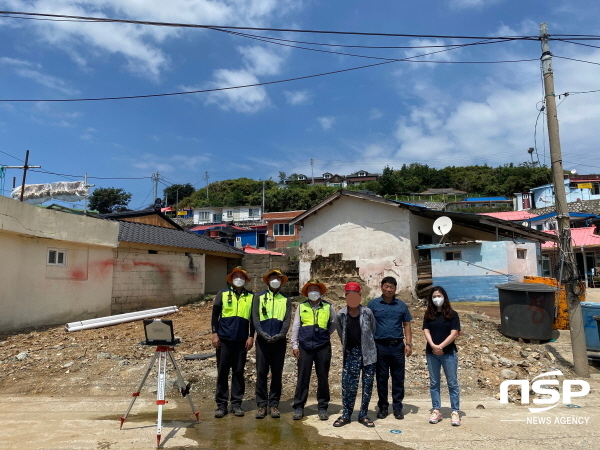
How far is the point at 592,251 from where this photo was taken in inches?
1053

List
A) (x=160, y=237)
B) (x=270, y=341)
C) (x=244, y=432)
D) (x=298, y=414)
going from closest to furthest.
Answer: (x=244, y=432)
(x=298, y=414)
(x=270, y=341)
(x=160, y=237)

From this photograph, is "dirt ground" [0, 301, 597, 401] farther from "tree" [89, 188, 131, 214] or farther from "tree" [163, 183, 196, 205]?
"tree" [163, 183, 196, 205]

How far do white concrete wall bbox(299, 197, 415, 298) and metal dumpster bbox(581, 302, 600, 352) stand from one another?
23.4ft

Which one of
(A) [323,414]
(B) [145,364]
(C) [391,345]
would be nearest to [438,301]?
(C) [391,345]

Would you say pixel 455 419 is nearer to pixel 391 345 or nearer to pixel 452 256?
pixel 391 345

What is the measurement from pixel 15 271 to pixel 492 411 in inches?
416

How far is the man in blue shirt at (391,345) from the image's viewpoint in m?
5.26

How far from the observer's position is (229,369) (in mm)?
5457

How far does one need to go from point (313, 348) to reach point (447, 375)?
5.14ft

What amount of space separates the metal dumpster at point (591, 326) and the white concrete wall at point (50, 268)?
473 inches

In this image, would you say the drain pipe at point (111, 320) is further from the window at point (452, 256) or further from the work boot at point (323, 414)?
the window at point (452, 256)

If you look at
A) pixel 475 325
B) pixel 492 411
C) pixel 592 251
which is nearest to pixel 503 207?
pixel 592 251

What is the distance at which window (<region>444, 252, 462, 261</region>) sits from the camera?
589 inches

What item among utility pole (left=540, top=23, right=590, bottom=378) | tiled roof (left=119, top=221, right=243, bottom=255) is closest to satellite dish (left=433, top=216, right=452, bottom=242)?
utility pole (left=540, top=23, right=590, bottom=378)
